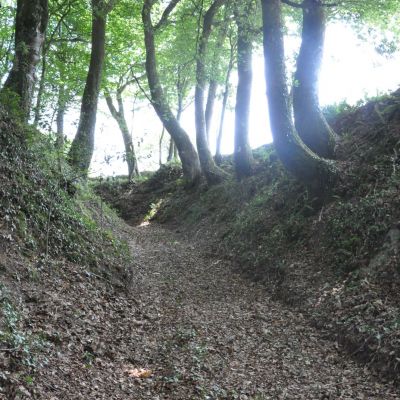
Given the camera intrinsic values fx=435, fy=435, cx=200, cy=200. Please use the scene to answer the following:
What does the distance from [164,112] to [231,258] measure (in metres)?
8.28

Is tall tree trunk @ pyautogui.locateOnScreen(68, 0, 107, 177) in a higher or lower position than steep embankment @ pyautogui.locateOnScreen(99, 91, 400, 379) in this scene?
higher

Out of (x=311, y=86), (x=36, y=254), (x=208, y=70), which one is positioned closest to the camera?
(x=36, y=254)

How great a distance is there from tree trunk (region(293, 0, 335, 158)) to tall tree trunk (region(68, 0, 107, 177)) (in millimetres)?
5794

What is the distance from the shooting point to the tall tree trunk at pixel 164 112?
17.6 m

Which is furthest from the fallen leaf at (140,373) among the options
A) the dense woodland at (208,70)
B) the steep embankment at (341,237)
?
the dense woodland at (208,70)

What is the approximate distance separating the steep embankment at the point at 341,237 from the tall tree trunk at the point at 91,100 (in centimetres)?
141

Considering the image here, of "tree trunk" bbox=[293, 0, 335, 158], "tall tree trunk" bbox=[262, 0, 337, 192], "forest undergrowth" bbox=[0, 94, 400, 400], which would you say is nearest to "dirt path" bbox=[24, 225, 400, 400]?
"forest undergrowth" bbox=[0, 94, 400, 400]

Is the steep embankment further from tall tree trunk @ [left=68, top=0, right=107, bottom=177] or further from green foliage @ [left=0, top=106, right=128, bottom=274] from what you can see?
green foliage @ [left=0, top=106, right=128, bottom=274]

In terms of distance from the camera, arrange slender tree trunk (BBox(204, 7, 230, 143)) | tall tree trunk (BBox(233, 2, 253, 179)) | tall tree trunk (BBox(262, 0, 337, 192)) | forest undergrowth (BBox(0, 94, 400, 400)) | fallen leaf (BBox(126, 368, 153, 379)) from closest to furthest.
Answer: forest undergrowth (BBox(0, 94, 400, 400)) → fallen leaf (BBox(126, 368, 153, 379)) → tall tree trunk (BBox(262, 0, 337, 192)) → tall tree trunk (BBox(233, 2, 253, 179)) → slender tree trunk (BBox(204, 7, 230, 143))

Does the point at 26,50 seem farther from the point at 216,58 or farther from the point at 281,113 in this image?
the point at 216,58

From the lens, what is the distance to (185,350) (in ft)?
20.9

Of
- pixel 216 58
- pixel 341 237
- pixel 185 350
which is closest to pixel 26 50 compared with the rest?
pixel 185 350

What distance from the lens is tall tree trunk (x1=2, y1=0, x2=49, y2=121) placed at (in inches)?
367

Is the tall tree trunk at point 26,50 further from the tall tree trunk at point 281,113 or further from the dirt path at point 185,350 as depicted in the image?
the tall tree trunk at point 281,113
